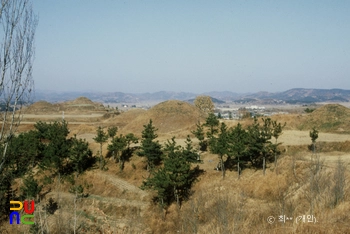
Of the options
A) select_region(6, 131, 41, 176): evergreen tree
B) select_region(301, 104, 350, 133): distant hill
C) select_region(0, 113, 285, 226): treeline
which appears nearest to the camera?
select_region(0, 113, 285, 226): treeline

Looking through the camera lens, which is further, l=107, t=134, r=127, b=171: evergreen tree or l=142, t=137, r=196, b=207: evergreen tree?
l=107, t=134, r=127, b=171: evergreen tree

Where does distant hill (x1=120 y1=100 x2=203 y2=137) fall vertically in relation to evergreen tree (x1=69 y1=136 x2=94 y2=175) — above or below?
above

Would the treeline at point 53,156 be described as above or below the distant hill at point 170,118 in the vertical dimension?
below

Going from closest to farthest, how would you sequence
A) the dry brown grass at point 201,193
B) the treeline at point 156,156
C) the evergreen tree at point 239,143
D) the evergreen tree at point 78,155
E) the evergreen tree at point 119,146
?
the dry brown grass at point 201,193 → the treeline at point 156,156 → the evergreen tree at point 239,143 → the evergreen tree at point 78,155 → the evergreen tree at point 119,146

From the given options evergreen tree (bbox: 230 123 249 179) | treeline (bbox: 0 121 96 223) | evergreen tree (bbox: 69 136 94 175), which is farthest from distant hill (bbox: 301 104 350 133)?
treeline (bbox: 0 121 96 223)

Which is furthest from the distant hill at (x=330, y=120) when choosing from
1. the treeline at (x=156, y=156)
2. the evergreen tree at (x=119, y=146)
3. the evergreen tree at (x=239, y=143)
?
the evergreen tree at (x=119, y=146)

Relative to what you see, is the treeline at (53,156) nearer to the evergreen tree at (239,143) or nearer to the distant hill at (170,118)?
the evergreen tree at (239,143)

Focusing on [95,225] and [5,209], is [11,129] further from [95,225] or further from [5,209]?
[5,209]

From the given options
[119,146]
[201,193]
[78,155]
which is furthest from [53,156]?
[201,193]

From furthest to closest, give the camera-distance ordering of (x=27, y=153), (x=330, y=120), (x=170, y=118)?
(x=170, y=118) → (x=330, y=120) → (x=27, y=153)

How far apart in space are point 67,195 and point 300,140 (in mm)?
24664

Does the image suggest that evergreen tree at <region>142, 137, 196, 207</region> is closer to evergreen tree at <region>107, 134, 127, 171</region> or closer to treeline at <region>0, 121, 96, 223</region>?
evergreen tree at <region>107, 134, 127, 171</region>

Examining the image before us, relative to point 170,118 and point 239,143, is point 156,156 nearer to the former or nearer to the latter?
point 239,143

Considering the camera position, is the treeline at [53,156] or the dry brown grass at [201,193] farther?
the treeline at [53,156]
